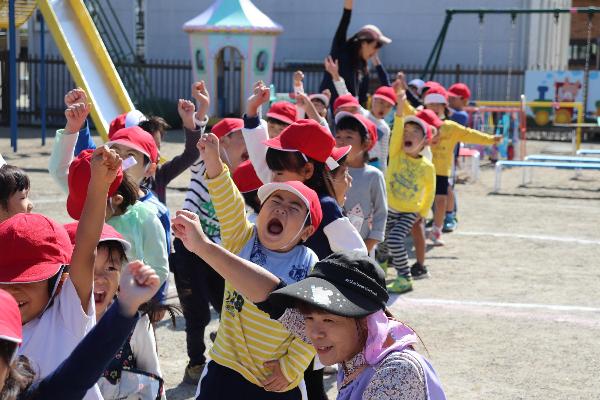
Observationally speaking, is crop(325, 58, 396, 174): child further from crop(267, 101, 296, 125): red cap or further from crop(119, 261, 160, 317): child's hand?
crop(119, 261, 160, 317): child's hand

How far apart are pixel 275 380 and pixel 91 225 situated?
1.15 meters

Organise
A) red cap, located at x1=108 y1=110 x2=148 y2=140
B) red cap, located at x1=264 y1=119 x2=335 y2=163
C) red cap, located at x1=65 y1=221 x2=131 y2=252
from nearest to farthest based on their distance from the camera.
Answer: red cap, located at x1=65 y1=221 x2=131 y2=252 → red cap, located at x1=264 y1=119 x2=335 y2=163 → red cap, located at x1=108 y1=110 x2=148 y2=140

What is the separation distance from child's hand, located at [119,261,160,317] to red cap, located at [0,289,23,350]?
0.89 feet

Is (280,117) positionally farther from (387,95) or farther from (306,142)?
(387,95)

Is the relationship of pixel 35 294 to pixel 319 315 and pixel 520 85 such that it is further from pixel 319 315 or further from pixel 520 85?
pixel 520 85

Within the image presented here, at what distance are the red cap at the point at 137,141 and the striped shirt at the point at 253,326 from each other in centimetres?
120

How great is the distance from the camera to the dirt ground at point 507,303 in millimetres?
6441

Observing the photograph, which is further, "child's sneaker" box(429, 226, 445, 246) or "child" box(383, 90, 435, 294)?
"child's sneaker" box(429, 226, 445, 246)

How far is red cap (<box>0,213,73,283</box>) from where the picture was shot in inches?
120

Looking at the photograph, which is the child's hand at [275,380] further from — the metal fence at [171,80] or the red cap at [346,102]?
the metal fence at [171,80]

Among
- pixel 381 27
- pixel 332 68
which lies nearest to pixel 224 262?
pixel 332 68

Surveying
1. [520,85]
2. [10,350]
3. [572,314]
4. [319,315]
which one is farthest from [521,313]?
[520,85]

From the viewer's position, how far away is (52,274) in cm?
309

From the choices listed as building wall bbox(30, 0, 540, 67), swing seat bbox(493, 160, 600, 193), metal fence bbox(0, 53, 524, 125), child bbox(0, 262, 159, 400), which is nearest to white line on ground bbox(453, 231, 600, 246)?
swing seat bbox(493, 160, 600, 193)
